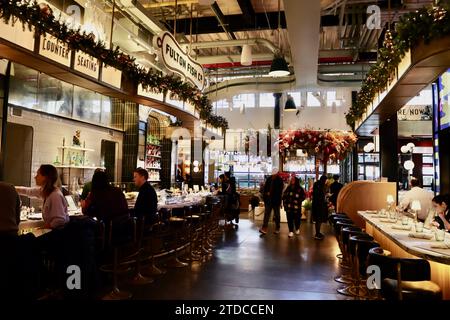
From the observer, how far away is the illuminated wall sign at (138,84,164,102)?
18.0 ft

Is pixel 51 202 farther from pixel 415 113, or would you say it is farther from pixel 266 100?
pixel 266 100

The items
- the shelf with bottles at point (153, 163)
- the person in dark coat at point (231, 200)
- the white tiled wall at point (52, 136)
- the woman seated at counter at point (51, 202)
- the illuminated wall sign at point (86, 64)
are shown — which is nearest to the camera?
the woman seated at counter at point (51, 202)

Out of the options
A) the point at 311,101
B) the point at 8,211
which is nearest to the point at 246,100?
the point at 311,101

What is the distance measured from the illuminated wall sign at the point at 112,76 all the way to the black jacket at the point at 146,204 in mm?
1445

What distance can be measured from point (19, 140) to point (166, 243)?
12.1 feet

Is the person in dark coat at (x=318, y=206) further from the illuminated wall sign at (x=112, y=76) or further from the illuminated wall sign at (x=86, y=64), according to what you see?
the illuminated wall sign at (x=86, y=64)

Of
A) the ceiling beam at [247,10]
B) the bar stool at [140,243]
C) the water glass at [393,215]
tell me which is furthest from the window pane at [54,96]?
the water glass at [393,215]

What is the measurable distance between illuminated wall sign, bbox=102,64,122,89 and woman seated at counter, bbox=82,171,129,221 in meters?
1.28

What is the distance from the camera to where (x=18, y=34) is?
3400 millimetres

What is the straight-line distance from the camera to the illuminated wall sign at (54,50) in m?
3.69

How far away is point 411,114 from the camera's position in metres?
12.4

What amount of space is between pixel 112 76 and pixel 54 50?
1.07 metres

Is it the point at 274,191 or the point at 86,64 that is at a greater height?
the point at 86,64

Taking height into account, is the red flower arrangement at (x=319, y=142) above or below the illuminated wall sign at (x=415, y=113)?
below
